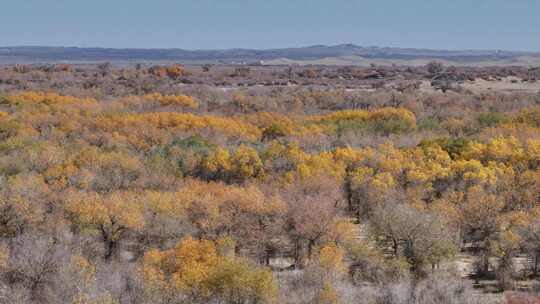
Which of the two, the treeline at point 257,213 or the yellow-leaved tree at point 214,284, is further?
the treeline at point 257,213

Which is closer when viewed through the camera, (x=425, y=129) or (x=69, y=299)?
(x=69, y=299)

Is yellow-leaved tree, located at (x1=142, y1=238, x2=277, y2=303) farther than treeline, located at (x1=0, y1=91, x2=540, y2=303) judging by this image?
No

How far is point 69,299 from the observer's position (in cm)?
2780

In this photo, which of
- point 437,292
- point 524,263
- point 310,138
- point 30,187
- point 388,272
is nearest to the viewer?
point 437,292

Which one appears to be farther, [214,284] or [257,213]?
[257,213]

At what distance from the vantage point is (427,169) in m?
53.9

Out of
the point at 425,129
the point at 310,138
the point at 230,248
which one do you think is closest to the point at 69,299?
the point at 230,248

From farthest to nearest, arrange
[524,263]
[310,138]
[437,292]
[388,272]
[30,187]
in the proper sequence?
[310,138] < [30,187] < [524,263] < [388,272] < [437,292]

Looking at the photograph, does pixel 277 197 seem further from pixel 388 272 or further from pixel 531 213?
pixel 531 213

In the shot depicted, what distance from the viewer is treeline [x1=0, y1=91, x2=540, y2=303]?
3048 centimetres

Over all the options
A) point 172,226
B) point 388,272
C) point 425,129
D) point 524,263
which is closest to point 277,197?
point 172,226

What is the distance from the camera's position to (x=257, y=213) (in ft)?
136

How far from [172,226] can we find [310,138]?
104 feet

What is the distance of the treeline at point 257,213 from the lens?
1200 inches
